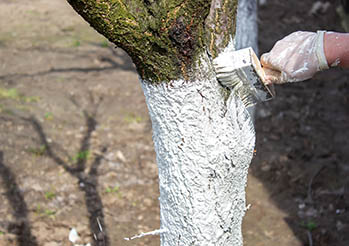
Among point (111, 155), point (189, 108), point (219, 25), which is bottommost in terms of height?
point (111, 155)

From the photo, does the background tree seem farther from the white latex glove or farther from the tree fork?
the white latex glove

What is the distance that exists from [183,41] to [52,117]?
129 inches

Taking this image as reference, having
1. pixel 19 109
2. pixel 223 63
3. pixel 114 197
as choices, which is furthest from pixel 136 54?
pixel 19 109

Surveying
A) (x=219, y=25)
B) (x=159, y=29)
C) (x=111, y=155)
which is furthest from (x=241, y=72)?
(x=111, y=155)

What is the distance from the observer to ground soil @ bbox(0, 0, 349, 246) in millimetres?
3180

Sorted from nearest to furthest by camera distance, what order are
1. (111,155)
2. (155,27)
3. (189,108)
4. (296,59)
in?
(155,27) → (189,108) → (296,59) → (111,155)

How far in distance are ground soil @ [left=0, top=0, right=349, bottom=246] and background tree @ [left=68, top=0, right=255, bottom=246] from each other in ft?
4.66

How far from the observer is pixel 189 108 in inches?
61.6

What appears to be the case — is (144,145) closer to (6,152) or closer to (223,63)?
(6,152)

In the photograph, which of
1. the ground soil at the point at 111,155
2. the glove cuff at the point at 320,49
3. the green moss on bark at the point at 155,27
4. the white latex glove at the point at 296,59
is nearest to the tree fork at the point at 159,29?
the green moss on bark at the point at 155,27

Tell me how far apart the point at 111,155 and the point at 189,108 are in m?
2.53

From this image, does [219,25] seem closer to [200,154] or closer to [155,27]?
[155,27]

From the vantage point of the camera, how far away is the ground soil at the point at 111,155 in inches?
125

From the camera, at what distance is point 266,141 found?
4273 mm
